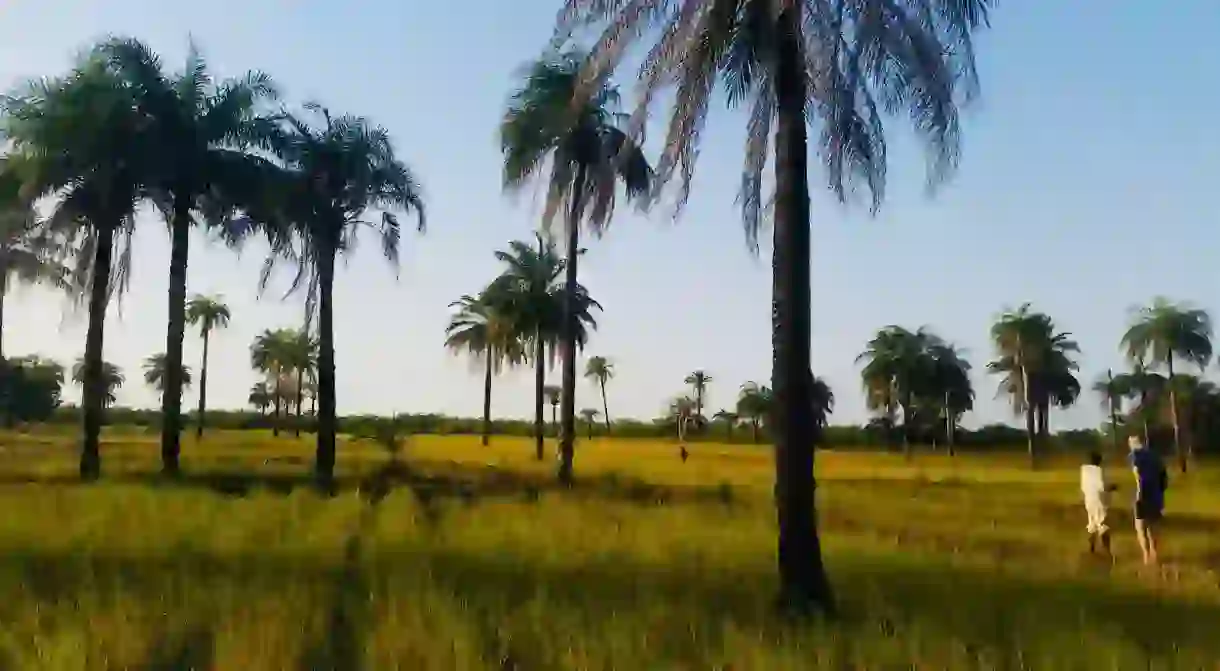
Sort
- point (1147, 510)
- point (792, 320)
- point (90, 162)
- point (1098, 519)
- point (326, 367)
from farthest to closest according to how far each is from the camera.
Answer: point (326, 367), point (90, 162), point (1098, 519), point (1147, 510), point (792, 320)

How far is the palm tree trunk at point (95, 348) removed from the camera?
2462 centimetres

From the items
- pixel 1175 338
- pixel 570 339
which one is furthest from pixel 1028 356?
pixel 570 339

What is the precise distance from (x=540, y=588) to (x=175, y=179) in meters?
19.1

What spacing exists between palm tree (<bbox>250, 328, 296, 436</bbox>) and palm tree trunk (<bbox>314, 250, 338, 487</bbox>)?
56930mm

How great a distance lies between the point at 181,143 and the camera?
2488 centimetres

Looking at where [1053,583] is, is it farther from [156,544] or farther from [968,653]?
[156,544]

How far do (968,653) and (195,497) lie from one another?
50.0 feet

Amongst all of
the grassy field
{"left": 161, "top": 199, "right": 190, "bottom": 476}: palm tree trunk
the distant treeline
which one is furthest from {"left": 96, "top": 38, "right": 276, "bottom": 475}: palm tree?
the distant treeline

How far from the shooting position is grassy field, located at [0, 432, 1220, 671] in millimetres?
7250

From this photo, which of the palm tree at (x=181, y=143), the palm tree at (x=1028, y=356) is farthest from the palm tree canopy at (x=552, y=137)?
the palm tree at (x=1028, y=356)

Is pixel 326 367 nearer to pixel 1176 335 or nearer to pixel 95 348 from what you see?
pixel 95 348

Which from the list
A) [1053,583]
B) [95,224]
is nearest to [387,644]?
[1053,583]

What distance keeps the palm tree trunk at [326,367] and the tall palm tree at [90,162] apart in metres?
4.83

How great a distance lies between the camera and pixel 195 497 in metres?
18.9
